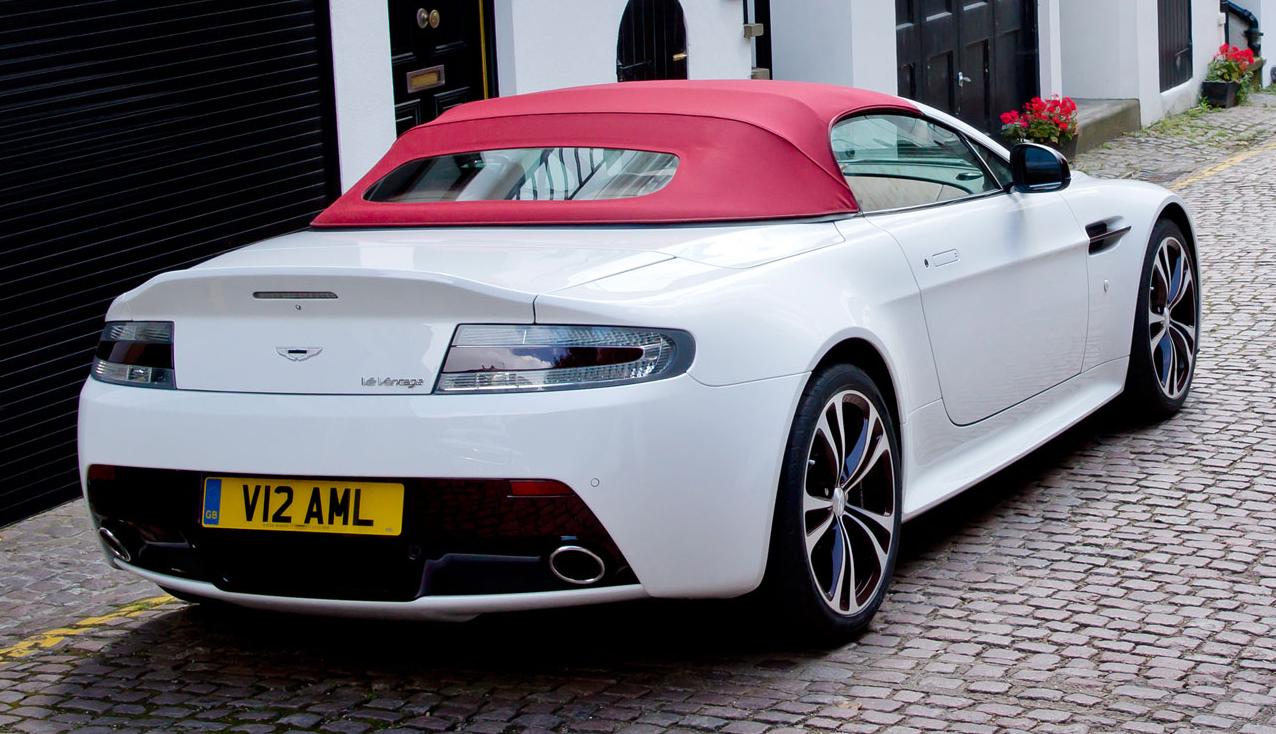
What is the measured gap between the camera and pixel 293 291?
13.0ft

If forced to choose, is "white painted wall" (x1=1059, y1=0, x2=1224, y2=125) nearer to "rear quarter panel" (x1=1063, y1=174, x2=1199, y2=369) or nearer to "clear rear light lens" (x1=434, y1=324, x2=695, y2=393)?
"rear quarter panel" (x1=1063, y1=174, x2=1199, y2=369)

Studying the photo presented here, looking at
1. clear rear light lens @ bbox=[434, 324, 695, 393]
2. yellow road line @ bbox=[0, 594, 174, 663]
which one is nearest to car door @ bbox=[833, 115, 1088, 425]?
clear rear light lens @ bbox=[434, 324, 695, 393]

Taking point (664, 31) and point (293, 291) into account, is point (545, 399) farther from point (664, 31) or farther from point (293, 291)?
point (664, 31)

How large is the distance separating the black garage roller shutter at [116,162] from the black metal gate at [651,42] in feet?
10.3

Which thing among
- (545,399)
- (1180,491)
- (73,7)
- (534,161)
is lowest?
(1180,491)

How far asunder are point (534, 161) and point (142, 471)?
1.42m

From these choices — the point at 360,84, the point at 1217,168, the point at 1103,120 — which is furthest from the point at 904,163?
the point at 1103,120

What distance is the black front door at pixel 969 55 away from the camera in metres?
15.0

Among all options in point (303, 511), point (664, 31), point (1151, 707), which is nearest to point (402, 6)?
point (664, 31)

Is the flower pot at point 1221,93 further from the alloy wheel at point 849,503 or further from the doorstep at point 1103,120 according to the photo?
the alloy wheel at point 849,503

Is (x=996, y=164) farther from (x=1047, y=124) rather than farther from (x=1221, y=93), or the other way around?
(x=1221, y=93)

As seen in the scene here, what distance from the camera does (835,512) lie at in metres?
4.32

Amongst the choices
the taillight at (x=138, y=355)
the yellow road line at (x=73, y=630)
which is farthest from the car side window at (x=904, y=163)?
the yellow road line at (x=73, y=630)

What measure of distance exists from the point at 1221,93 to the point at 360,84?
14.6m
